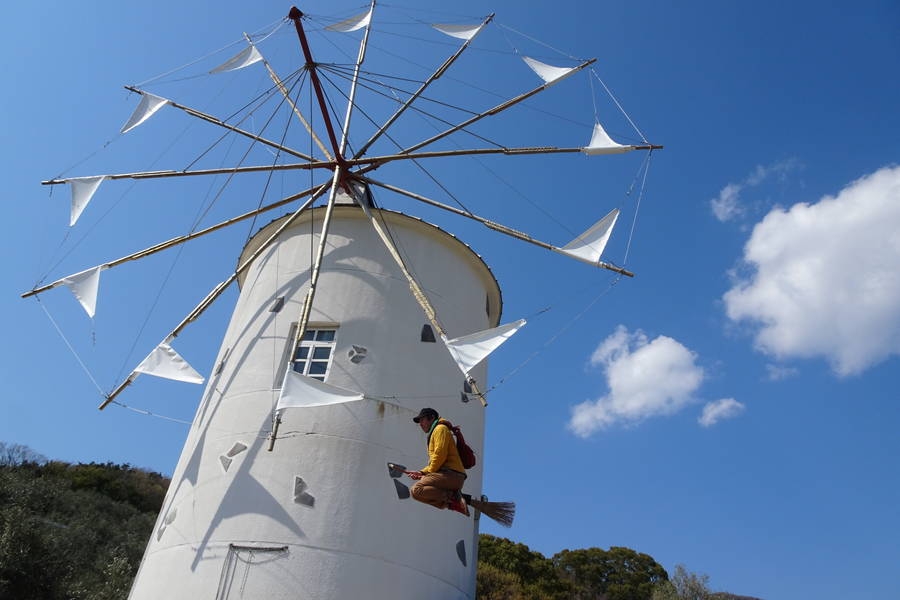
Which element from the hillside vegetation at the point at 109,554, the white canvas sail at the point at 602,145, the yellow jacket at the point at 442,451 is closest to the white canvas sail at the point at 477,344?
the yellow jacket at the point at 442,451

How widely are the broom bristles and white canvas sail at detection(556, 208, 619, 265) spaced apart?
4.91 metres

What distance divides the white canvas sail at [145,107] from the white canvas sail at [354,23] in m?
4.03

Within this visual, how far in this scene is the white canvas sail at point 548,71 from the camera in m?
13.5

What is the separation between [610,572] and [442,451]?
36.5 metres

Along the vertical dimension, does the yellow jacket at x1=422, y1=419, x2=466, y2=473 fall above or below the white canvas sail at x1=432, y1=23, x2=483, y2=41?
below

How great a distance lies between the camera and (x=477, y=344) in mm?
9242

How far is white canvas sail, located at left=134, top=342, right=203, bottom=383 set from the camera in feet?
37.5

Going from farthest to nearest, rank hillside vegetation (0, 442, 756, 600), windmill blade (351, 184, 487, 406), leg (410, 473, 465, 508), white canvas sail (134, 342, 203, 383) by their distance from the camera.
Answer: hillside vegetation (0, 442, 756, 600) < white canvas sail (134, 342, 203, 383) < windmill blade (351, 184, 487, 406) < leg (410, 473, 465, 508)

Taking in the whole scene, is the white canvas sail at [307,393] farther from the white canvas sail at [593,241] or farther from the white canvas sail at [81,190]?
the white canvas sail at [81,190]

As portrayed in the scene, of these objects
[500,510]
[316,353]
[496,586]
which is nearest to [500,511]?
[500,510]

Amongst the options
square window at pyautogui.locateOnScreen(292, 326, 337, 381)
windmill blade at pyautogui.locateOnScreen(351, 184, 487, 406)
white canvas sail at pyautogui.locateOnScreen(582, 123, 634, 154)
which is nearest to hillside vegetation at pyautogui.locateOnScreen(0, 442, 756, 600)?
square window at pyautogui.locateOnScreen(292, 326, 337, 381)

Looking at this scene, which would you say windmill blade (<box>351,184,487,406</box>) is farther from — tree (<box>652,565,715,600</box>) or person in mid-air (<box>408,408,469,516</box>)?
tree (<box>652,565,715,600</box>)

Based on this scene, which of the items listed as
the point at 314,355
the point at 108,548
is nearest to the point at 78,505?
the point at 108,548

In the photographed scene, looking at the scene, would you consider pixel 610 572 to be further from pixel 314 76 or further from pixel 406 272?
pixel 314 76
